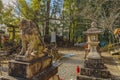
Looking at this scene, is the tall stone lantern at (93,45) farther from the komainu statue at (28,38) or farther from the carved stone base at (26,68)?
the komainu statue at (28,38)

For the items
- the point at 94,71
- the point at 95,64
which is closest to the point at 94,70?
the point at 94,71

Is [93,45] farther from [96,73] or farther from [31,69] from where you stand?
[31,69]

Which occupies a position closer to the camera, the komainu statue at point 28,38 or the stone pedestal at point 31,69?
the stone pedestal at point 31,69

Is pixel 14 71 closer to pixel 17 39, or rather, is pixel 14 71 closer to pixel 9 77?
pixel 9 77

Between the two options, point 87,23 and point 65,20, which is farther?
point 65,20

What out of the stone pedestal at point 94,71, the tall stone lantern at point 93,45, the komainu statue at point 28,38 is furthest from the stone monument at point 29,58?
the tall stone lantern at point 93,45

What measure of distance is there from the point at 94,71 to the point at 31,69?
7.80ft

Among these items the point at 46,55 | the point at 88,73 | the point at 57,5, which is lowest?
the point at 88,73

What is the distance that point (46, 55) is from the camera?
17.6 feet

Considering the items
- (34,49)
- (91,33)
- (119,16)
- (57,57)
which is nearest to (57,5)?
(119,16)

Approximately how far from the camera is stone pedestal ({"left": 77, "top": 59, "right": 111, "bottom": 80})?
5699mm

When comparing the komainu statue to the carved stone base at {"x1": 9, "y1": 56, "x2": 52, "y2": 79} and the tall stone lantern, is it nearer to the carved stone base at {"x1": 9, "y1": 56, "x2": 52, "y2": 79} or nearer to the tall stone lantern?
the carved stone base at {"x1": 9, "y1": 56, "x2": 52, "y2": 79}

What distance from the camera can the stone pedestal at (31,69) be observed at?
172 inches

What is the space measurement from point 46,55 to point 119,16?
1456cm
